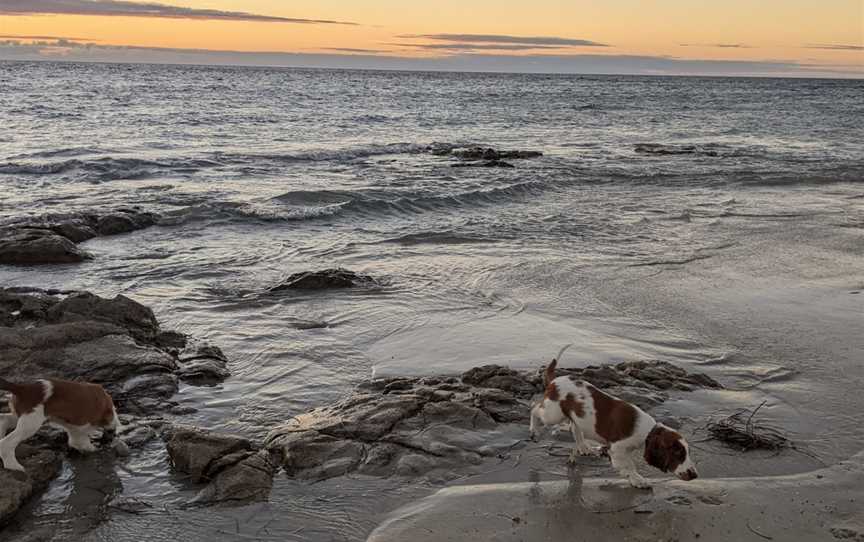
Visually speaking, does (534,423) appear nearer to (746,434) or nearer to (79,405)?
(746,434)

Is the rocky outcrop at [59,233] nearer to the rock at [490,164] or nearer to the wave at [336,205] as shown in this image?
the wave at [336,205]

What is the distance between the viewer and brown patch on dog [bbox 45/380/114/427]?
5.93m

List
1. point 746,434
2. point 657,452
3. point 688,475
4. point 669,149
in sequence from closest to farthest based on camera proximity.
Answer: point 688,475 < point 657,452 < point 746,434 < point 669,149

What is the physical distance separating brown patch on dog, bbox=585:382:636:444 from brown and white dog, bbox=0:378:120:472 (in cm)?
385

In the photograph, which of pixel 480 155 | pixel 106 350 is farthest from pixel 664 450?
pixel 480 155

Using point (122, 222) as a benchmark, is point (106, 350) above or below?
above

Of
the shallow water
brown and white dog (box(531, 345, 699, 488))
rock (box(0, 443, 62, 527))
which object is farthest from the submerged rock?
rock (box(0, 443, 62, 527))

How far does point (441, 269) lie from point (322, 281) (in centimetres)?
Answer: 238

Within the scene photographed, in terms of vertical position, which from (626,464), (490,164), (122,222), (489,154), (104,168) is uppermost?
(626,464)

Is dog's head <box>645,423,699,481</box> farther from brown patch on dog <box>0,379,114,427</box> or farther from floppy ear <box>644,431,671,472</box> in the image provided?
brown patch on dog <box>0,379,114,427</box>

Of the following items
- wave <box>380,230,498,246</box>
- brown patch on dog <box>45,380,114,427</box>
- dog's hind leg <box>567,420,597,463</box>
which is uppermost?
brown patch on dog <box>45,380,114,427</box>

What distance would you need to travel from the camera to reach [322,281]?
11758 millimetres

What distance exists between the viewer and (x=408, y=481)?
19.5 feet

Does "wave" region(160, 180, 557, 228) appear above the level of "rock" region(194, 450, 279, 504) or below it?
below
